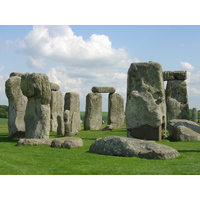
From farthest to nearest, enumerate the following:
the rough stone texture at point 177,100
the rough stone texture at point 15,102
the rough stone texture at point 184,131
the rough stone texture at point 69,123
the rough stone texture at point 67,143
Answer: the rough stone texture at point 177,100, the rough stone texture at point 69,123, the rough stone texture at point 15,102, the rough stone texture at point 184,131, the rough stone texture at point 67,143

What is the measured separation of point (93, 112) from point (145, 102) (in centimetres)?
1014

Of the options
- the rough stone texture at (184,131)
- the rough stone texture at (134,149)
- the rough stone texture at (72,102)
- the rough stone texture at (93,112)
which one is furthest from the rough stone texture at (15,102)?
the rough stone texture at (93,112)

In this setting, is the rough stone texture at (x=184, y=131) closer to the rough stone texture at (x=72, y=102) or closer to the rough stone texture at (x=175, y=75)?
the rough stone texture at (x=175, y=75)

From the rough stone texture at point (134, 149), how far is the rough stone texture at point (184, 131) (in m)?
5.45

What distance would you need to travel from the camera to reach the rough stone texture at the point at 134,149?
8312 millimetres

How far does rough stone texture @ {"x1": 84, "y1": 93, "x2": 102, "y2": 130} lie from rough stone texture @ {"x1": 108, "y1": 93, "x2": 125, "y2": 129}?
852 millimetres

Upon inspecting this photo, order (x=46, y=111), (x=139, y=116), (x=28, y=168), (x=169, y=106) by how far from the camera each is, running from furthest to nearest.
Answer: (x=169, y=106) → (x=139, y=116) → (x=46, y=111) → (x=28, y=168)

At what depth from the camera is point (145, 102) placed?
1482 cm

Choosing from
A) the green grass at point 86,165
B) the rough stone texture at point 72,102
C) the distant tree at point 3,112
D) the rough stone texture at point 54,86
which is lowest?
the green grass at point 86,165

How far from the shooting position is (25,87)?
1309cm

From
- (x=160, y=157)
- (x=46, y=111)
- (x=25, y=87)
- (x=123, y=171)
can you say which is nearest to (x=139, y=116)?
(x=46, y=111)

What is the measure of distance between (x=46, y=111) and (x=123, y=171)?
6851 mm

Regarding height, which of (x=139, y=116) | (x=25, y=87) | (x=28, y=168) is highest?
(x=25, y=87)

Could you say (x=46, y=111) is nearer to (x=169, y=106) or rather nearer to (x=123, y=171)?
(x=123, y=171)
